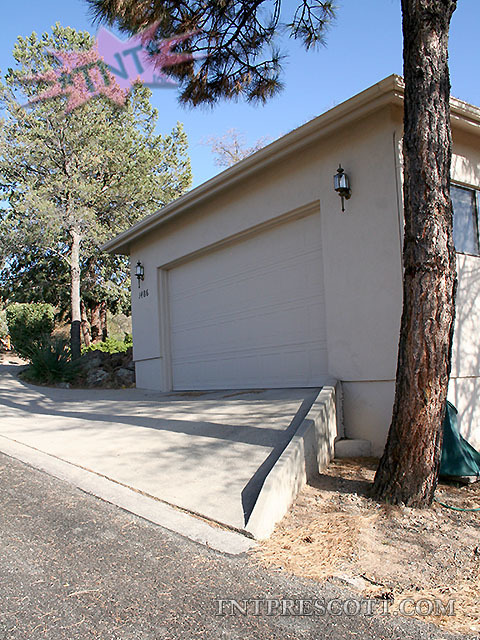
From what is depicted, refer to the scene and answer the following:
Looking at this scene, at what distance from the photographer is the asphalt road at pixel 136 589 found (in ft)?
7.79

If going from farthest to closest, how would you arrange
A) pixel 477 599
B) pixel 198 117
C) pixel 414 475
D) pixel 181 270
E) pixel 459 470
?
pixel 181 270 < pixel 198 117 < pixel 459 470 < pixel 414 475 < pixel 477 599

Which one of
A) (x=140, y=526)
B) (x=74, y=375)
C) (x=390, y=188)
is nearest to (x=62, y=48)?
(x=74, y=375)

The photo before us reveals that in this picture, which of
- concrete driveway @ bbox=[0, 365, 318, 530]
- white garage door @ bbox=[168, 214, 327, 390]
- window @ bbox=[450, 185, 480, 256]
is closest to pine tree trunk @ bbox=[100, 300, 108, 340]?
white garage door @ bbox=[168, 214, 327, 390]

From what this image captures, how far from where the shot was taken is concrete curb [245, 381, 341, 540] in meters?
3.65

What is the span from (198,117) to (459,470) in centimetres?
504

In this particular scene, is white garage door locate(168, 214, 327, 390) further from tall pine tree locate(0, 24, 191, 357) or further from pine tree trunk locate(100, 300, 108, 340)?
pine tree trunk locate(100, 300, 108, 340)

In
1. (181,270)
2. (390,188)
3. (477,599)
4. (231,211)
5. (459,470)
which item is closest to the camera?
(477,599)

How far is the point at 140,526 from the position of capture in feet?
11.7

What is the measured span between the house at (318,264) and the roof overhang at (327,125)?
0.7 inches

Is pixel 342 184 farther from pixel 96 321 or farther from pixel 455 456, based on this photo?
pixel 96 321

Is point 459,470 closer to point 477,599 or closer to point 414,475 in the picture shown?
point 414,475

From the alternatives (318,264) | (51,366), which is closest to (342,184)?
(318,264)

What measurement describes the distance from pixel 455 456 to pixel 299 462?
58.3 inches

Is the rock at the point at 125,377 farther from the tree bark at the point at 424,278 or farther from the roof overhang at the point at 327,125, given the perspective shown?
A: the tree bark at the point at 424,278
